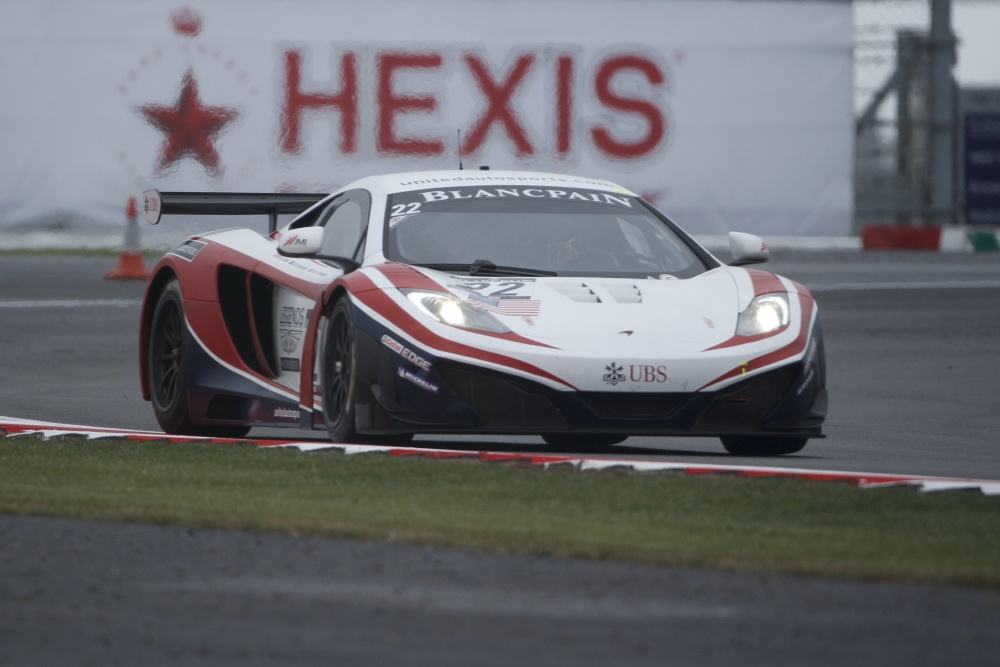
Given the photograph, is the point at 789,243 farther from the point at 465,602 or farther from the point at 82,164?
the point at 465,602

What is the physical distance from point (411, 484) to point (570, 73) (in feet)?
74.7

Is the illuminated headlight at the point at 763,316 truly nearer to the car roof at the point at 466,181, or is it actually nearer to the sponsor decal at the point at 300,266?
the car roof at the point at 466,181

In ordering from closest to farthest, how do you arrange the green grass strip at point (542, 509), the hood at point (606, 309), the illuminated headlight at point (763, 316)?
the green grass strip at point (542, 509)
the hood at point (606, 309)
the illuminated headlight at point (763, 316)

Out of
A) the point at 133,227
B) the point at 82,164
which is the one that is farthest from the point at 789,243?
the point at 133,227

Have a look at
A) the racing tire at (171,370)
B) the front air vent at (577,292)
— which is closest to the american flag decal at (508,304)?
A: the front air vent at (577,292)

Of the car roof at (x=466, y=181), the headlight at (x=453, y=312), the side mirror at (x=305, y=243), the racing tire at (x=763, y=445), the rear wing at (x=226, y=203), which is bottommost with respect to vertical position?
the racing tire at (x=763, y=445)

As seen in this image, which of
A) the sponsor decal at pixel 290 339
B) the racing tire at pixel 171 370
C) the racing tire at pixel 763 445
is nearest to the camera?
the racing tire at pixel 763 445

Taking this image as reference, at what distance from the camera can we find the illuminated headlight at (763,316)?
816 cm

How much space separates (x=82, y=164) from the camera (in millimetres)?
27078

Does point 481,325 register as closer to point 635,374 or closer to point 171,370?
point 635,374

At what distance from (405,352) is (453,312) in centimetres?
24

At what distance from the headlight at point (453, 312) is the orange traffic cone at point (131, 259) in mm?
13385

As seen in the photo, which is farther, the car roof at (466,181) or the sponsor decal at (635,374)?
the car roof at (466,181)

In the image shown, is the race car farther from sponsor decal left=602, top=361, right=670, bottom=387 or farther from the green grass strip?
the green grass strip
